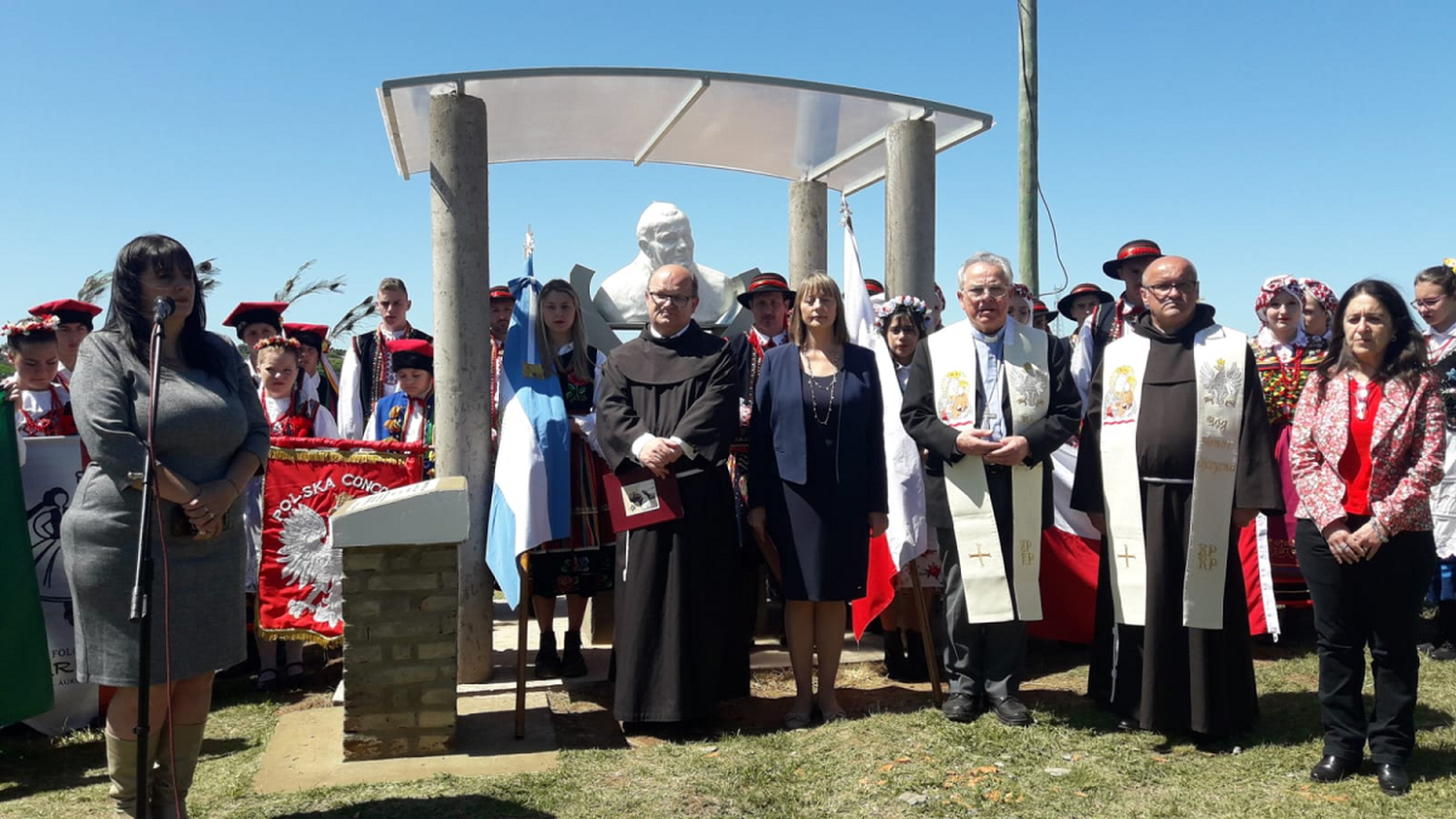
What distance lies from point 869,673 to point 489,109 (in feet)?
12.5

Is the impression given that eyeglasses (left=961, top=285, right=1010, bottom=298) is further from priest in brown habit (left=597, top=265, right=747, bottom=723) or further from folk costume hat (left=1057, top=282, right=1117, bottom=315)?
folk costume hat (left=1057, top=282, right=1117, bottom=315)

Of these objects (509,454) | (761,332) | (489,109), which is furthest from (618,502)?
(489,109)

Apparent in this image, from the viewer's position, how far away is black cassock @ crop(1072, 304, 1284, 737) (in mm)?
4480

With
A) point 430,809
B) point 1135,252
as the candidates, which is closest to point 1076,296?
point 1135,252

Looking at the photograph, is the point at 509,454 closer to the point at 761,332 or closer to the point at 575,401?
the point at 575,401

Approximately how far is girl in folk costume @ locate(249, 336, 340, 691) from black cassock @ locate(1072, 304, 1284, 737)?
4.12 m

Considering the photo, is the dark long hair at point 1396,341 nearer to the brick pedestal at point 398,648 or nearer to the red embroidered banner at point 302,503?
the brick pedestal at point 398,648

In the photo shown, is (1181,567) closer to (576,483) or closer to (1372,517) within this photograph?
(1372,517)

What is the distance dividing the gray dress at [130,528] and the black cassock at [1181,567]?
354 cm

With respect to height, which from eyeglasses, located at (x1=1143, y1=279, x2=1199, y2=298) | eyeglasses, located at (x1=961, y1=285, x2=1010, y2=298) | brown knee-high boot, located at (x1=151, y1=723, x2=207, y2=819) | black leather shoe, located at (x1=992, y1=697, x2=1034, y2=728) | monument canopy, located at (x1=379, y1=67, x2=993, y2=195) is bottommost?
black leather shoe, located at (x1=992, y1=697, x2=1034, y2=728)

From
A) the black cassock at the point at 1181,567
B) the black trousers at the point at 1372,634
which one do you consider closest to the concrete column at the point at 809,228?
the black cassock at the point at 1181,567

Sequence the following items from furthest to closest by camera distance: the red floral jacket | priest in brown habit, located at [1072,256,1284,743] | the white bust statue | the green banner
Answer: the white bust statue → priest in brown habit, located at [1072,256,1284,743] → the green banner → the red floral jacket

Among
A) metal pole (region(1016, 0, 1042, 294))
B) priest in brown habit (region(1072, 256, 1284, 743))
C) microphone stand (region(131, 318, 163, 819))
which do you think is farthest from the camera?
metal pole (region(1016, 0, 1042, 294))

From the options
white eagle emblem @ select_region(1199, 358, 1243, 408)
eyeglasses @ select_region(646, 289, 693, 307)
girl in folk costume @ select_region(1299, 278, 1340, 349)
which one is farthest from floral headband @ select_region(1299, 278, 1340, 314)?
eyeglasses @ select_region(646, 289, 693, 307)
